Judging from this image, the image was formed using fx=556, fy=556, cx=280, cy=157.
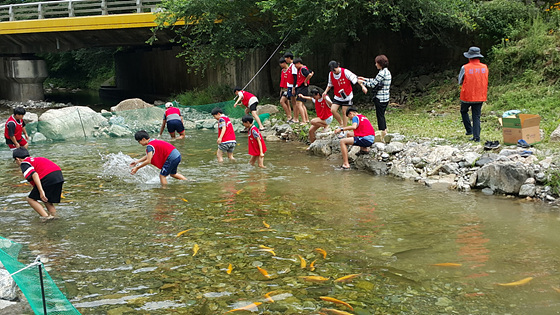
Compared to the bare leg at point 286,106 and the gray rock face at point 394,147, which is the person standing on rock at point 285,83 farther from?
the gray rock face at point 394,147

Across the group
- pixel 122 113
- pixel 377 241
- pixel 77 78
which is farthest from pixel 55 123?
pixel 77 78

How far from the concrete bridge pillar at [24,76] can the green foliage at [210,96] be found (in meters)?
10.9

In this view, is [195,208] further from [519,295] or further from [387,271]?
[519,295]

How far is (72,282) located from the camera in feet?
19.4

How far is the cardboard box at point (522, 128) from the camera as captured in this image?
31.6ft

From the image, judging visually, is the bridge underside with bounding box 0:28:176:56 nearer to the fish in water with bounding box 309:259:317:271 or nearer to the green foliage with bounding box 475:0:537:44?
the green foliage with bounding box 475:0:537:44

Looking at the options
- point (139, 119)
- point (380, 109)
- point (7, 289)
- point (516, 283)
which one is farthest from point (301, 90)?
point (7, 289)

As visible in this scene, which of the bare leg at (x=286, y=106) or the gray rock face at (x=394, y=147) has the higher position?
the bare leg at (x=286, y=106)

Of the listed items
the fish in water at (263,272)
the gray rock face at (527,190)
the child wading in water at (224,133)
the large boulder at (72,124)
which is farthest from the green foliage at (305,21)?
the fish in water at (263,272)

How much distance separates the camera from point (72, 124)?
17.2 m

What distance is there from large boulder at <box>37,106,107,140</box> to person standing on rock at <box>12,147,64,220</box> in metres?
9.06

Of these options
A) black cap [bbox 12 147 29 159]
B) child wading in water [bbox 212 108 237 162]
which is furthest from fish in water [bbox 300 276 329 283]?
child wading in water [bbox 212 108 237 162]

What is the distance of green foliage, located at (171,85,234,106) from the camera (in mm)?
22531

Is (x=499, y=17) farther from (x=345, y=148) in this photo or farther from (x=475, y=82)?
(x=345, y=148)
